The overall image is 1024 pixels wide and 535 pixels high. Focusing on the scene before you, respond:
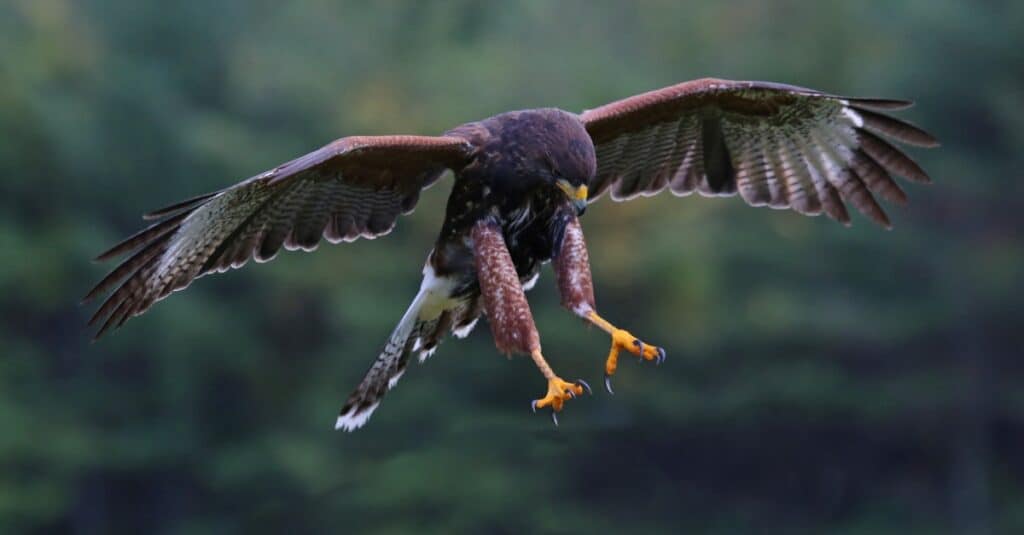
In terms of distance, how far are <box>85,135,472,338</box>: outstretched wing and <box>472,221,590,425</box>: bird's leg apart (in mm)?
465

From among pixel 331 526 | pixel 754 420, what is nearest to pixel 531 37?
pixel 754 420

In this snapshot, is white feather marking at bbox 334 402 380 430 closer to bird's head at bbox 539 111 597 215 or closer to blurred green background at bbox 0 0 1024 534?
bird's head at bbox 539 111 597 215

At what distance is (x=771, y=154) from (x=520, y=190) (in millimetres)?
2239

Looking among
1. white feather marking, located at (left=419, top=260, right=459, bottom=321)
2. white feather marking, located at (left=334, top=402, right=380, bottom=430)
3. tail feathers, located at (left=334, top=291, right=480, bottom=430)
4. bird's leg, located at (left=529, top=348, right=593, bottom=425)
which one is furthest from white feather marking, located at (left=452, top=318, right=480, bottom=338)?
bird's leg, located at (left=529, top=348, right=593, bottom=425)

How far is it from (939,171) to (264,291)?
42.3 feet

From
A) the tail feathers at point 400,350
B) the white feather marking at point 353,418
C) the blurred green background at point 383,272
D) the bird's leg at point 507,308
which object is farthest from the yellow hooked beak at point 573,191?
the blurred green background at point 383,272

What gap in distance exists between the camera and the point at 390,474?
11.6m

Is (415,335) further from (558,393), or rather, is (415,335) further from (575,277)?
(558,393)

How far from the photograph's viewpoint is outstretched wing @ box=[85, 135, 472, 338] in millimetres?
8445

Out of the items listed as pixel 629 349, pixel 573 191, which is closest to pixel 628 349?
pixel 629 349

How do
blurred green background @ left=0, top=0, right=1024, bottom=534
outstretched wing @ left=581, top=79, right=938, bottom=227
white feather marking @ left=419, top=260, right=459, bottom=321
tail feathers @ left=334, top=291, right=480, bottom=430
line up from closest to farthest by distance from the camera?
white feather marking @ left=419, top=260, right=459, bottom=321 → tail feathers @ left=334, top=291, right=480, bottom=430 → outstretched wing @ left=581, top=79, right=938, bottom=227 → blurred green background @ left=0, top=0, right=1024, bottom=534

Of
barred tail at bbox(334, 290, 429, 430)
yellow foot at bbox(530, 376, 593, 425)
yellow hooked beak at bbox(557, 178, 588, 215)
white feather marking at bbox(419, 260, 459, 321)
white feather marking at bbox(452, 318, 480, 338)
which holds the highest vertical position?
yellow hooked beak at bbox(557, 178, 588, 215)

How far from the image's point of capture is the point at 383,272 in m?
30.7

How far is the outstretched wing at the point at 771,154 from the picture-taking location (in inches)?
392
